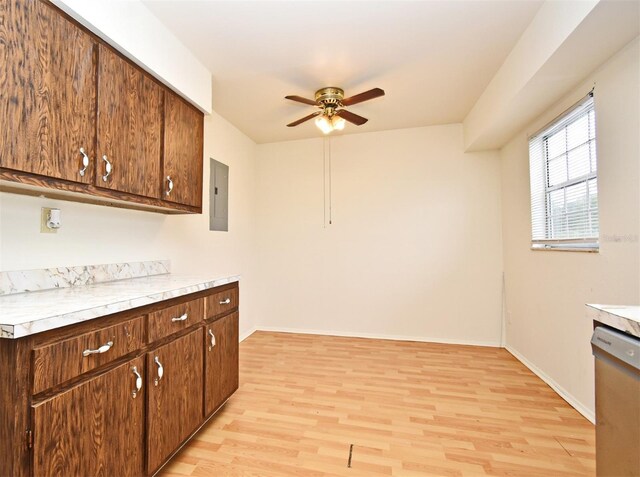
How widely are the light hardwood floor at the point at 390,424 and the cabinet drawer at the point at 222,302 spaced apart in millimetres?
720

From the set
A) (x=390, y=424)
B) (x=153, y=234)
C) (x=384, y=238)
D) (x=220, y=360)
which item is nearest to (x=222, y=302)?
(x=220, y=360)

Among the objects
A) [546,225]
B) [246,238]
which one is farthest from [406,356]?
[246,238]

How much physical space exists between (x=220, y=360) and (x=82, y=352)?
0.99 meters

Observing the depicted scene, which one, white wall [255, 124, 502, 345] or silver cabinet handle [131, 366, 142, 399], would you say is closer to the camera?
silver cabinet handle [131, 366, 142, 399]

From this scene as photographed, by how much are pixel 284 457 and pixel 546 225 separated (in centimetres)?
268

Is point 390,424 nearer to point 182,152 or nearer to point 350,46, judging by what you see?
point 182,152

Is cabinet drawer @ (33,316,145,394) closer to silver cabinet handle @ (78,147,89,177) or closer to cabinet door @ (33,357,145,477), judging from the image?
cabinet door @ (33,357,145,477)

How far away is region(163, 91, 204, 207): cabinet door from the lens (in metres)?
1.97

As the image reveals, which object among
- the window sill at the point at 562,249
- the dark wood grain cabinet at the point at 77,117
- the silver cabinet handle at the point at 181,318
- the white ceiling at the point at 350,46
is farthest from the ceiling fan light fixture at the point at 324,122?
the window sill at the point at 562,249

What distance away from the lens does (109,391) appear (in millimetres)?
1170

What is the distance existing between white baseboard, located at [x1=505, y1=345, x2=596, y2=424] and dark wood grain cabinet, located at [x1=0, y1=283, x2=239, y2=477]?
2436 millimetres

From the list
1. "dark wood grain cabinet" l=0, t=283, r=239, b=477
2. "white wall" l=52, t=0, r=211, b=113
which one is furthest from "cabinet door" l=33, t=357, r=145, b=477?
"white wall" l=52, t=0, r=211, b=113

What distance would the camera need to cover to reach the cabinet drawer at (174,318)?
1403 millimetres

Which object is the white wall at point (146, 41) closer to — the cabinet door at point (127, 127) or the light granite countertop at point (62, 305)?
the cabinet door at point (127, 127)
